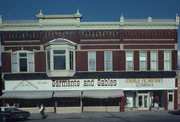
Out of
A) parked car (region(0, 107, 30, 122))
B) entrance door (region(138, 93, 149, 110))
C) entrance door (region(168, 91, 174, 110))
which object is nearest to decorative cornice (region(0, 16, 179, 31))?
entrance door (region(168, 91, 174, 110))

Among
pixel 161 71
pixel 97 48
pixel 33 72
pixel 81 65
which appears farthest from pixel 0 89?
pixel 161 71

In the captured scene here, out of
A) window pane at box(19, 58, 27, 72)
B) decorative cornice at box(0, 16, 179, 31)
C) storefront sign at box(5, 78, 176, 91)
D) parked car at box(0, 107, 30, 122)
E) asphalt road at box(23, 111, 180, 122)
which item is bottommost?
asphalt road at box(23, 111, 180, 122)

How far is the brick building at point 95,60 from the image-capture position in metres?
29.6

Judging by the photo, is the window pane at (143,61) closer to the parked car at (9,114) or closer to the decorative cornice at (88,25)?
the decorative cornice at (88,25)

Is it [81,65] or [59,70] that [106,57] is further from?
[59,70]

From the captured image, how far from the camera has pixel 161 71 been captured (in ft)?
98.5

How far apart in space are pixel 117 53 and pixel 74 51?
15.8 feet

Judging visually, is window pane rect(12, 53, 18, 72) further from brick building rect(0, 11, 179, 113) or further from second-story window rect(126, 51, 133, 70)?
second-story window rect(126, 51, 133, 70)

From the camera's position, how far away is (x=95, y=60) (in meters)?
30.1

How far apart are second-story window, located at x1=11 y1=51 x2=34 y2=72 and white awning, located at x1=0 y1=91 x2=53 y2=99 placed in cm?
252

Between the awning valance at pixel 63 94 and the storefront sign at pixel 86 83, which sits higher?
the storefront sign at pixel 86 83

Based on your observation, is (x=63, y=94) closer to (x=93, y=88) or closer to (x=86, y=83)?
(x=86, y=83)

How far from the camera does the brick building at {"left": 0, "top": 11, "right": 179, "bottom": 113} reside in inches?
1166

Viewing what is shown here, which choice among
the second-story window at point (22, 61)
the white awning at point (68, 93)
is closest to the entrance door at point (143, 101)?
the white awning at point (68, 93)
